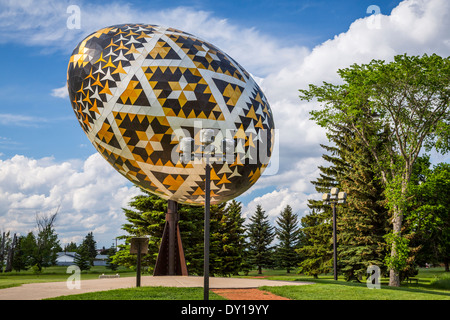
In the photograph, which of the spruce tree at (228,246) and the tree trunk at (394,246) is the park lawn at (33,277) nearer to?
the spruce tree at (228,246)

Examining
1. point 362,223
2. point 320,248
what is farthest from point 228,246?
point 362,223

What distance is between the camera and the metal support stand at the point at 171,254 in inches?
846

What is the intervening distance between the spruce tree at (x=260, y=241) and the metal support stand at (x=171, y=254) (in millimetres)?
40497

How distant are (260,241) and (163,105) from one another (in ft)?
161

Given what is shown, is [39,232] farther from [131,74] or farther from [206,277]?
[206,277]

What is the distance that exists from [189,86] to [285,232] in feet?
166

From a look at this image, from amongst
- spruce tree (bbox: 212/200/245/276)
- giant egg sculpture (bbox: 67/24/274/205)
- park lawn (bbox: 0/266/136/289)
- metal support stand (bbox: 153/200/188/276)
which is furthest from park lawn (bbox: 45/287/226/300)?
spruce tree (bbox: 212/200/245/276)

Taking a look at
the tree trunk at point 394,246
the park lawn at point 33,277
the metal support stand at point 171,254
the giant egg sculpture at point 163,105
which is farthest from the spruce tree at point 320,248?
the giant egg sculpture at point 163,105

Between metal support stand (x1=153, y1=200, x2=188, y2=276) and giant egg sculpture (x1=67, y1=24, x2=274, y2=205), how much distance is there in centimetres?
273

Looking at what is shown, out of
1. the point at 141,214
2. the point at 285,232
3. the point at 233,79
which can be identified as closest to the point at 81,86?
the point at 233,79

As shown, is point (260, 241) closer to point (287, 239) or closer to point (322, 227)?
point (287, 239)

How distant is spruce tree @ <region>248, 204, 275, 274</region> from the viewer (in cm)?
6202

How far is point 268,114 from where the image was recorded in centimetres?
2094

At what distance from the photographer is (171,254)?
71.6 ft
